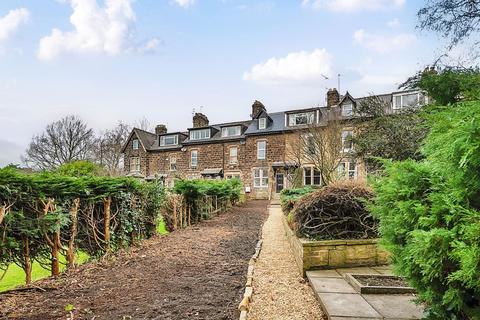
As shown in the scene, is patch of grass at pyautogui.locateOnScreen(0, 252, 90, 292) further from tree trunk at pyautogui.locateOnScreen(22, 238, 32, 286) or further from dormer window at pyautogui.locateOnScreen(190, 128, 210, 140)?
dormer window at pyautogui.locateOnScreen(190, 128, 210, 140)

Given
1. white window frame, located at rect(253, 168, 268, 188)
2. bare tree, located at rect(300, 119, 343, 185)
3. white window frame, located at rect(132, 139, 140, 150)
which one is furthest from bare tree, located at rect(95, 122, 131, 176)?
bare tree, located at rect(300, 119, 343, 185)

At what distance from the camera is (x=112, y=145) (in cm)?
3847

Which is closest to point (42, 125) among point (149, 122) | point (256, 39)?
point (149, 122)

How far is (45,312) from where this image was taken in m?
3.38

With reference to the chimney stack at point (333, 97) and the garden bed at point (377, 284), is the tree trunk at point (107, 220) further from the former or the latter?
the chimney stack at point (333, 97)

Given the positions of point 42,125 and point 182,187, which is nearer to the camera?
point 182,187

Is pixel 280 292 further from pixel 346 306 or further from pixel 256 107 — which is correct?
pixel 256 107

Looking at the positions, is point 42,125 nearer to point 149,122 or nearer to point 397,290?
point 149,122

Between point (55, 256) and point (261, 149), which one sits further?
point (261, 149)

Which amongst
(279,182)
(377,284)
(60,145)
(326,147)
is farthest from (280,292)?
(60,145)

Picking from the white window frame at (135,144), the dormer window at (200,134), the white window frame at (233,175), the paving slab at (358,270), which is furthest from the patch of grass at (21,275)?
the white window frame at (135,144)

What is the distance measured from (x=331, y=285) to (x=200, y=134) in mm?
28307

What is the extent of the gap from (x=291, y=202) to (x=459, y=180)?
7.98 m

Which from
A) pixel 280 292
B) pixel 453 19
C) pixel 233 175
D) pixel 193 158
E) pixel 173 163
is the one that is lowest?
pixel 280 292
